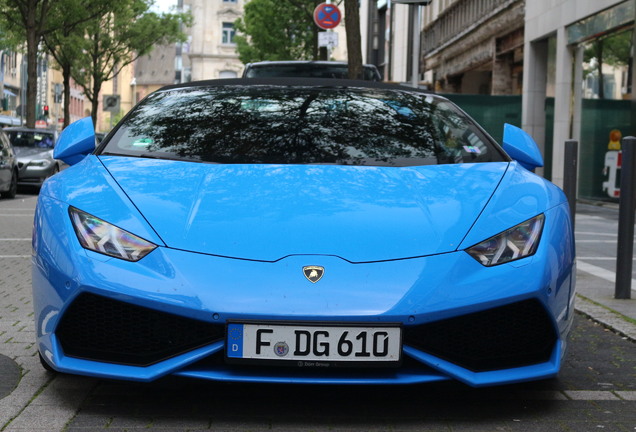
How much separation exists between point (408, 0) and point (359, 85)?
10.2m

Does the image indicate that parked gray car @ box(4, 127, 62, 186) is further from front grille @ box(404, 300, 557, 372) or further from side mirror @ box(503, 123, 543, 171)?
front grille @ box(404, 300, 557, 372)

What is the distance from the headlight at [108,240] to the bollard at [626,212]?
3.78 m

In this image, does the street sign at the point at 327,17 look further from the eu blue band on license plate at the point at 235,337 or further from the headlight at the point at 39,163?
the eu blue band on license plate at the point at 235,337

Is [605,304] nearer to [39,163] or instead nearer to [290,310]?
[290,310]

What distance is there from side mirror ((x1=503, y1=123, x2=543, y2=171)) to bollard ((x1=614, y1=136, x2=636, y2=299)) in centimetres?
189

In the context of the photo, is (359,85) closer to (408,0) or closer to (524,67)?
(408,0)

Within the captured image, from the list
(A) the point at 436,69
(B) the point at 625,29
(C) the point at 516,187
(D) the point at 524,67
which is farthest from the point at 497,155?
(A) the point at 436,69

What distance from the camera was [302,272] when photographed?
356cm

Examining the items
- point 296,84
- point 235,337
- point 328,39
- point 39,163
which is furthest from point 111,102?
point 235,337

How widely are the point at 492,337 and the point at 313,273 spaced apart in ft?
2.12

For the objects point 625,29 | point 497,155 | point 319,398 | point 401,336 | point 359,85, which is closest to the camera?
point 401,336

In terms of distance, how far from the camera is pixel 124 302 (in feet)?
11.7

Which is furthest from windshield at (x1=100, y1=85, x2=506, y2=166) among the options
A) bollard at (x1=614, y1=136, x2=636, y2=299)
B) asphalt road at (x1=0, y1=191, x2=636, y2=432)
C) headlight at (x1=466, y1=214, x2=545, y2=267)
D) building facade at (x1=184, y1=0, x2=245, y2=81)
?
building facade at (x1=184, y1=0, x2=245, y2=81)

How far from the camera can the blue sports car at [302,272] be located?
3490mm
